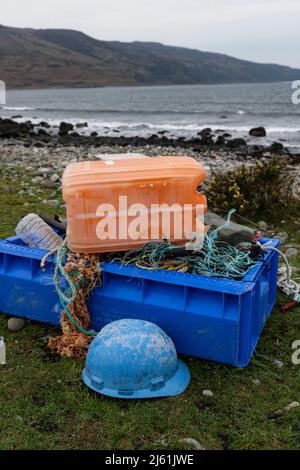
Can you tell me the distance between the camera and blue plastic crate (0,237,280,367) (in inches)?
153

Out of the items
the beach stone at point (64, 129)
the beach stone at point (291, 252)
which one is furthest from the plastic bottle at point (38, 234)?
the beach stone at point (64, 129)

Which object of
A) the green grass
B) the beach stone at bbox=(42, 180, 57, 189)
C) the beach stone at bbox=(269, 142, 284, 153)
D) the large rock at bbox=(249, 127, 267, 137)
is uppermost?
the large rock at bbox=(249, 127, 267, 137)

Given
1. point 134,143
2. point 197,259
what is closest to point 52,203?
point 197,259

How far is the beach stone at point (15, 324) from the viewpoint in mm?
4680

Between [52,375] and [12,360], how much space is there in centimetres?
43

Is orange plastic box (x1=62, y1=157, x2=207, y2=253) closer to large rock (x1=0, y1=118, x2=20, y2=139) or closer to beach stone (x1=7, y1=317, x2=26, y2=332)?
beach stone (x1=7, y1=317, x2=26, y2=332)

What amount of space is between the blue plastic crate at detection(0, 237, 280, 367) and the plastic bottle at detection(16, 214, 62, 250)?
22 centimetres

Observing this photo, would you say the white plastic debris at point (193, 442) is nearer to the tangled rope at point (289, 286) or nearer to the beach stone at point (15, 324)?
the beach stone at point (15, 324)

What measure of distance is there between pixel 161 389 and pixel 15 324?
66.2 inches

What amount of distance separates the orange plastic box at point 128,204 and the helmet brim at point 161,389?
112 centimetres

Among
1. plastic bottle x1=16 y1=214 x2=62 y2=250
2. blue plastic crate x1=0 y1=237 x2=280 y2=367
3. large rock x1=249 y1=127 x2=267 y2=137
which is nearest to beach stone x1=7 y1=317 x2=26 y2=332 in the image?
blue plastic crate x1=0 y1=237 x2=280 y2=367

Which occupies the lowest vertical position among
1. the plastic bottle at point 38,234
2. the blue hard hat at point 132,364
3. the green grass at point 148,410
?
the green grass at point 148,410
